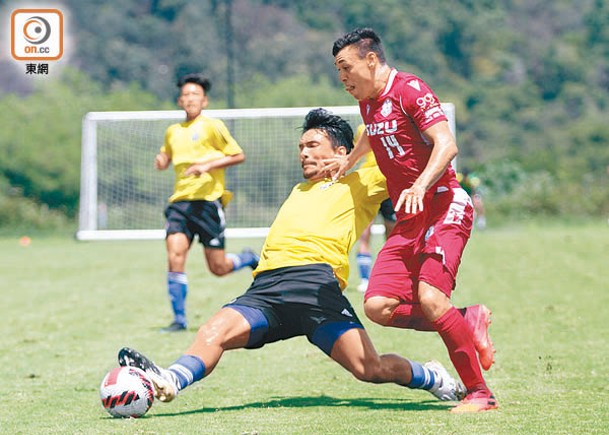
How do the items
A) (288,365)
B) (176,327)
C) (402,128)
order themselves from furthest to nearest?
(176,327), (288,365), (402,128)

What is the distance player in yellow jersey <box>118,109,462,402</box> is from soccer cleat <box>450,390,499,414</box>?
13.6 inches

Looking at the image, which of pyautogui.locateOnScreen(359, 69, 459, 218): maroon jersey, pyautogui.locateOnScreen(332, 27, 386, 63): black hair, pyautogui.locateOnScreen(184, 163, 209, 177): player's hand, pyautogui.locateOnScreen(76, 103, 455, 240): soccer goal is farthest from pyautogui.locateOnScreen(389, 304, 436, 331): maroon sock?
pyautogui.locateOnScreen(76, 103, 455, 240): soccer goal

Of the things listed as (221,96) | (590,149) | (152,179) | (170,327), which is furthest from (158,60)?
(170,327)

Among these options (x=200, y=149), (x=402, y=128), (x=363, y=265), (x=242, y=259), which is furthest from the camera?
(x=363, y=265)

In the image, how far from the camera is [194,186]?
1127cm

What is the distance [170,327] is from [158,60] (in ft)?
296

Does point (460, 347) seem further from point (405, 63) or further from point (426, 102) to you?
point (405, 63)

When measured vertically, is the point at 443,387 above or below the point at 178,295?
below

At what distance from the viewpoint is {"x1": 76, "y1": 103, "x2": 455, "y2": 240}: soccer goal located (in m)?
22.2

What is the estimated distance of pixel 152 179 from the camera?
2442 cm

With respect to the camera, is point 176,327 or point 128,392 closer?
point 128,392

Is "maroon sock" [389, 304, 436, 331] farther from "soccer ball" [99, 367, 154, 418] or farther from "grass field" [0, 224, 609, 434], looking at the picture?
"soccer ball" [99, 367, 154, 418]

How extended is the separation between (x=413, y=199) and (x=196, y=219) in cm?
533

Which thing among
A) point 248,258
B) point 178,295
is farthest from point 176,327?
point 248,258
